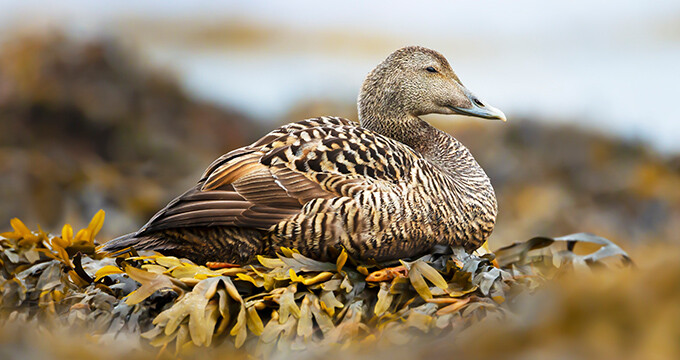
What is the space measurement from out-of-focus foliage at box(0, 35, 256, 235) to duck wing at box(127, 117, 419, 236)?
7.48 ft

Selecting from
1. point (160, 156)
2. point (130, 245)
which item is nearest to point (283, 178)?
point (130, 245)

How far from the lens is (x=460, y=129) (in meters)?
5.00

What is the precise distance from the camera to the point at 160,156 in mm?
4414

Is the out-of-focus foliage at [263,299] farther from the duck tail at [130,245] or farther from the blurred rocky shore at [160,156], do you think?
the blurred rocky shore at [160,156]

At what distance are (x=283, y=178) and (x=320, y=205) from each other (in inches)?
5.3

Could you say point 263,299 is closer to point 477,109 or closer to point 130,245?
point 130,245

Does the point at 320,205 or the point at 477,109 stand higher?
the point at 477,109

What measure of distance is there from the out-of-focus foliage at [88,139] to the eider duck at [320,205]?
7.40ft

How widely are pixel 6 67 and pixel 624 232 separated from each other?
182 inches

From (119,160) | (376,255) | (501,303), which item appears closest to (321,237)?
(376,255)

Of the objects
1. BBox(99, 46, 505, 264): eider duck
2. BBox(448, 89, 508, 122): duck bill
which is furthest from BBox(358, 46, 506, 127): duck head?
BBox(99, 46, 505, 264): eider duck

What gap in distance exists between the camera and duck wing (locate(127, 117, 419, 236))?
1.58 m

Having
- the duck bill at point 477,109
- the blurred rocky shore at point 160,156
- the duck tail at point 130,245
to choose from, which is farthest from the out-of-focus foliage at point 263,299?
the blurred rocky shore at point 160,156

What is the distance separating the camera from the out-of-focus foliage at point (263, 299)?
1.38 m
